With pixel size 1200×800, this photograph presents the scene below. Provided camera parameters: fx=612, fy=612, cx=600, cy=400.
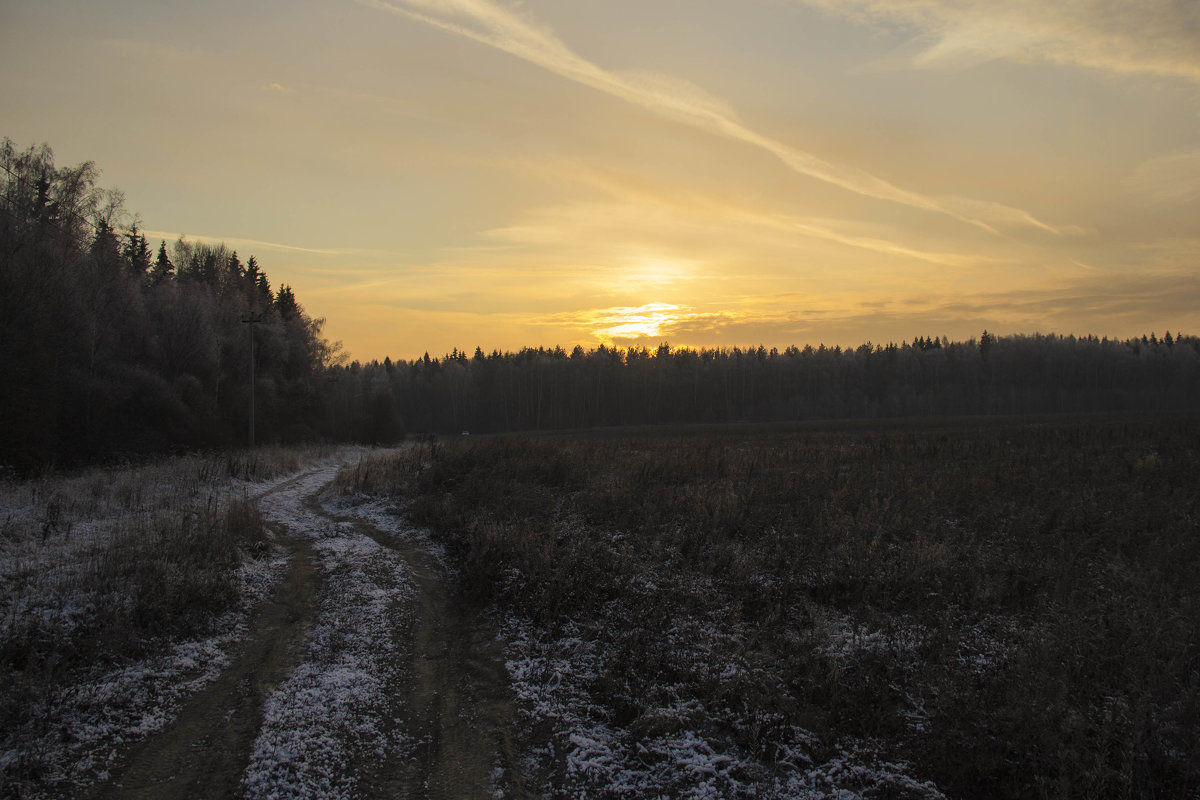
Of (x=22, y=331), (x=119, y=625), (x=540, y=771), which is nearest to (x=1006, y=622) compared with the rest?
(x=540, y=771)

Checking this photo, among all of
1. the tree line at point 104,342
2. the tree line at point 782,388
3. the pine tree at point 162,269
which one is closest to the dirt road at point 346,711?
the tree line at point 104,342

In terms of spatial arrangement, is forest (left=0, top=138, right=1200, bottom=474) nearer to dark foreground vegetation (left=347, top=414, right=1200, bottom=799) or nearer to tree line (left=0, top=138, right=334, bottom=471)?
tree line (left=0, top=138, right=334, bottom=471)

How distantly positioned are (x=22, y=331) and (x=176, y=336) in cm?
1945

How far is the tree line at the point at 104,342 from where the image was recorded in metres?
23.4

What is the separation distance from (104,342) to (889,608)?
39982 mm

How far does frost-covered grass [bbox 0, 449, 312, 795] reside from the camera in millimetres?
5367

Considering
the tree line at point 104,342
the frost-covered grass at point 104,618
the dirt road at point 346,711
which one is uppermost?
the tree line at point 104,342

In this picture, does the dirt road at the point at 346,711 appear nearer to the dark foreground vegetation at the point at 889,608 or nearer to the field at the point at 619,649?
the field at the point at 619,649

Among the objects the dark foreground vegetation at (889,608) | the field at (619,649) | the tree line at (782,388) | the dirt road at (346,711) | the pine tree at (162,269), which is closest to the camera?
the dirt road at (346,711)

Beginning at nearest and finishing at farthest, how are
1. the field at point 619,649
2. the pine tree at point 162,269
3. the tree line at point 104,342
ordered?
1. the field at point 619,649
2. the tree line at point 104,342
3. the pine tree at point 162,269

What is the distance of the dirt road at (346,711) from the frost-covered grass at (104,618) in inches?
15.7

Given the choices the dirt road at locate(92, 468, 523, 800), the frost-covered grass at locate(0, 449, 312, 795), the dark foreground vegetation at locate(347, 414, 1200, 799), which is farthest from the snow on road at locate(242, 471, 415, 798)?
the dark foreground vegetation at locate(347, 414, 1200, 799)

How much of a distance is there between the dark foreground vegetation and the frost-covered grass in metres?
3.76

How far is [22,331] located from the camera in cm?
2306
